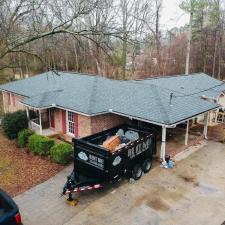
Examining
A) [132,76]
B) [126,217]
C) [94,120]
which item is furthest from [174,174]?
[132,76]

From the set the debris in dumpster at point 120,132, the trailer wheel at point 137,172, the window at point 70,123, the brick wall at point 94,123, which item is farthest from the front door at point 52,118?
the trailer wheel at point 137,172

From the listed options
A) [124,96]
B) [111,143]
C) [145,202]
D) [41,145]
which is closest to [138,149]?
[111,143]

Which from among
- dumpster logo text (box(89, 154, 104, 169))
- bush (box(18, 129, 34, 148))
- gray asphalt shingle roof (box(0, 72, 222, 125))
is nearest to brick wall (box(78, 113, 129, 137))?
gray asphalt shingle roof (box(0, 72, 222, 125))

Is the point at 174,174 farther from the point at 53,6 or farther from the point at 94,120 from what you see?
the point at 53,6

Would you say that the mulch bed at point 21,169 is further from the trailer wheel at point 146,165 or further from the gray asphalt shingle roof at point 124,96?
the trailer wheel at point 146,165

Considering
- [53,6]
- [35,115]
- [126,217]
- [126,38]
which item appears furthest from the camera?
[35,115]

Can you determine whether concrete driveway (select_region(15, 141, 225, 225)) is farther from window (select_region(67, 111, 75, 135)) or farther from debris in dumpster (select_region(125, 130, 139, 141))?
window (select_region(67, 111, 75, 135))
